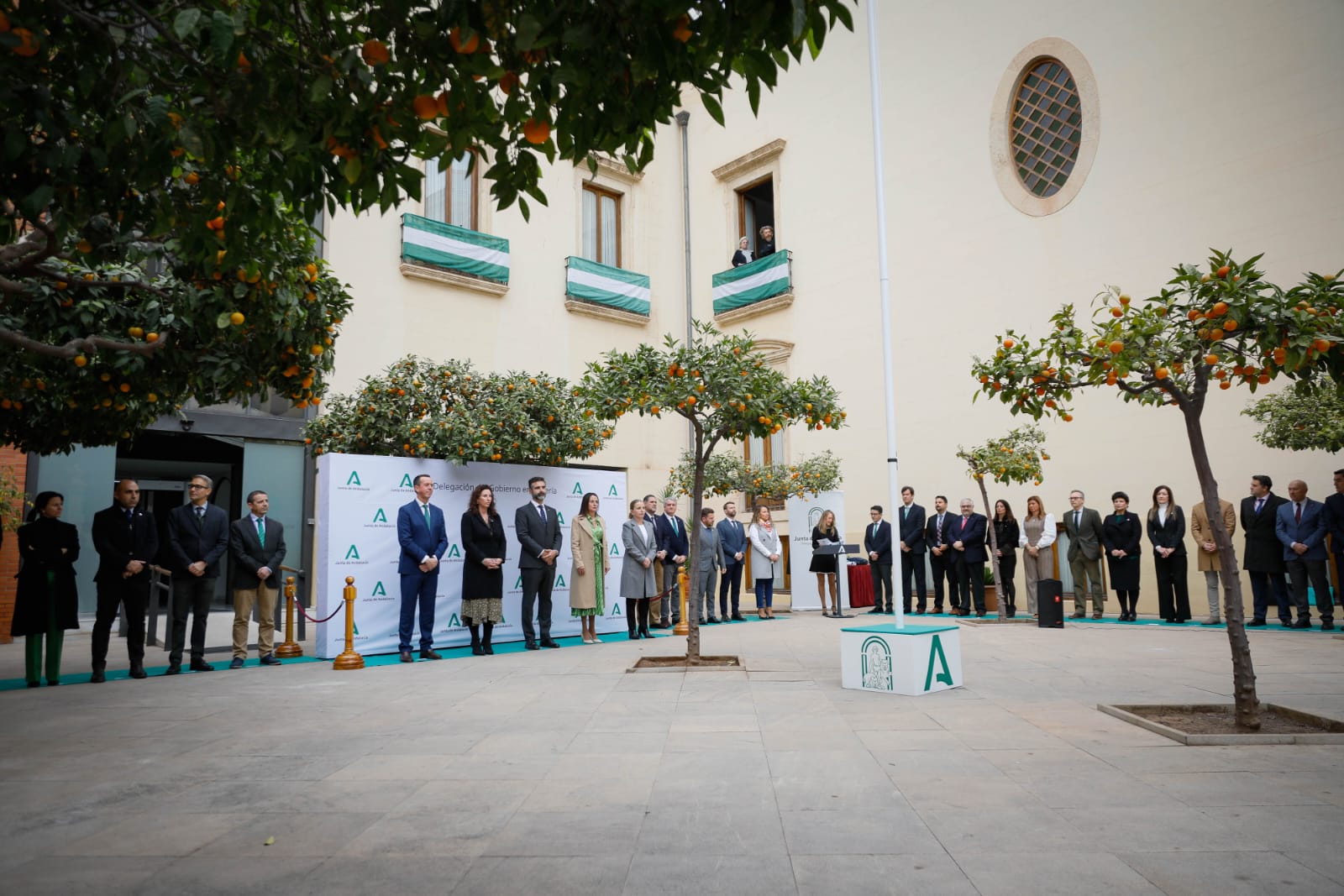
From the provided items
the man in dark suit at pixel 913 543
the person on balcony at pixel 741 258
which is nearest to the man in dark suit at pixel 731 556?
the man in dark suit at pixel 913 543

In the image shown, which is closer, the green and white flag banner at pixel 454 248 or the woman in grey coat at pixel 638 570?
the woman in grey coat at pixel 638 570

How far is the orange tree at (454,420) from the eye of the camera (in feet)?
34.6

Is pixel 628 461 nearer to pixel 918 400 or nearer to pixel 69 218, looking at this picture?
pixel 918 400

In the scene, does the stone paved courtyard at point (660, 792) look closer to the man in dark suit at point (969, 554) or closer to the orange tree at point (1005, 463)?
the orange tree at point (1005, 463)

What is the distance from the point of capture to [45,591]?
26.2 feet

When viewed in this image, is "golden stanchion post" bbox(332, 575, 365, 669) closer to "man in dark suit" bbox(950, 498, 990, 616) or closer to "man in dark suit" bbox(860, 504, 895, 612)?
"man in dark suit" bbox(860, 504, 895, 612)

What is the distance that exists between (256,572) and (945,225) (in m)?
13.0

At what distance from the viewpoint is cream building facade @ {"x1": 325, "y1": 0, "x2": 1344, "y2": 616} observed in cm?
1265

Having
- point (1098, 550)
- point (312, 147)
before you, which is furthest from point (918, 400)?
point (312, 147)

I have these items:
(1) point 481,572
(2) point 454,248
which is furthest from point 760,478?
(1) point 481,572

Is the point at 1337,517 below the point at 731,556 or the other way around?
the other way around

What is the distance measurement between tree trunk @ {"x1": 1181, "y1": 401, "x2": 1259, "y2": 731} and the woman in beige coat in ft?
23.3

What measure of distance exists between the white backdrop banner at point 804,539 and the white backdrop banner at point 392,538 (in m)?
5.01

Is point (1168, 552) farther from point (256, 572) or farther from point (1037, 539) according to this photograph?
point (256, 572)
